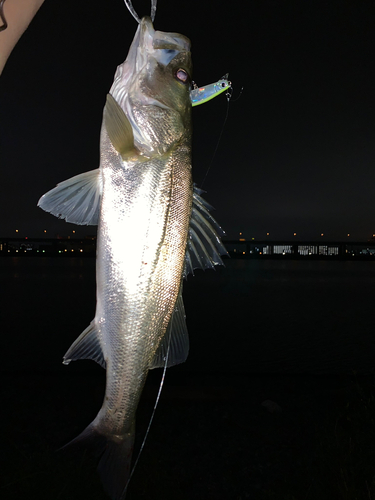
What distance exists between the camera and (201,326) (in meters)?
19.3

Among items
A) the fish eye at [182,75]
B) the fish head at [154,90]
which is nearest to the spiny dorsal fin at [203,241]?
the fish head at [154,90]

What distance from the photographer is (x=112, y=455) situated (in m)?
1.75

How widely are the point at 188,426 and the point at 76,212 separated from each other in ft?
19.0

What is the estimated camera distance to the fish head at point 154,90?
190cm

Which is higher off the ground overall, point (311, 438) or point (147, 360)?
point (147, 360)

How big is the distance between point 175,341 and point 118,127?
4.21 ft

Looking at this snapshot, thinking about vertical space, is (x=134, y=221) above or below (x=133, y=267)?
above

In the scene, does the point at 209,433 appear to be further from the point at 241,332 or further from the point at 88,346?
the point at 241,332

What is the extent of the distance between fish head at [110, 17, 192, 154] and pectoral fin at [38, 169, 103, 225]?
344mm

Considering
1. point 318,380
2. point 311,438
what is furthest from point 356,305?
point 311,438

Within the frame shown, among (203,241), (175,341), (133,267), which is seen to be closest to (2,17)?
(133,267)

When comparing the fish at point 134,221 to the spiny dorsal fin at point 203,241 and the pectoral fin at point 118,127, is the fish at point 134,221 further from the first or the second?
the spiny dorsal fin at point 203,241

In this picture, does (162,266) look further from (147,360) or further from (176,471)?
(176,471)

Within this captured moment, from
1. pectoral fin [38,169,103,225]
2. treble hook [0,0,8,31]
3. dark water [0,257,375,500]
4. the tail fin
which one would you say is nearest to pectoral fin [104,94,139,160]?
pectoral fin [38,169,103,225]
